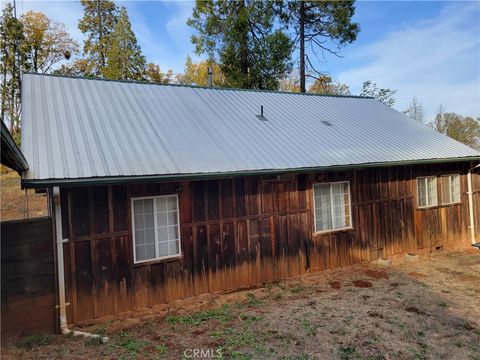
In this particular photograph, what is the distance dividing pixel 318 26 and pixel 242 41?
514 cm

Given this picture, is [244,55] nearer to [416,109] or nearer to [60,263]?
[60,263]

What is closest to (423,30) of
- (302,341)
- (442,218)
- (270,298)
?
(442,218)

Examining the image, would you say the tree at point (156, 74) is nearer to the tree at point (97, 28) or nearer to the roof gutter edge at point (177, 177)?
the tree at point (97, 28)

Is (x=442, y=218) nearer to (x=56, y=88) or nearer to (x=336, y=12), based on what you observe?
(x=56, y=88)

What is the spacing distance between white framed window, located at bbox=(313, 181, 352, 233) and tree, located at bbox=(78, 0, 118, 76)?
2146 centimetres

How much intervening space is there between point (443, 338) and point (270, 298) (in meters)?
3.08

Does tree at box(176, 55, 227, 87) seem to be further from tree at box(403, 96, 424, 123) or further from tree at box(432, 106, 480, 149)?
tree at box(403, 96, 424, 123)

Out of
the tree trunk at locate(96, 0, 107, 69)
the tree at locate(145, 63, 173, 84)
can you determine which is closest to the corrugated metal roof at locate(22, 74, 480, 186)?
the tree at locate(145, 63, 173, 84)

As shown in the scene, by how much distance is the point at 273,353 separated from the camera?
4680 millimetres

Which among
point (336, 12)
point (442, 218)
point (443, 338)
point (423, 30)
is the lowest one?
point (443, 338)

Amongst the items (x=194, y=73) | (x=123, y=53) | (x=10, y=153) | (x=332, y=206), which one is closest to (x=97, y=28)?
(x=123, y=53)

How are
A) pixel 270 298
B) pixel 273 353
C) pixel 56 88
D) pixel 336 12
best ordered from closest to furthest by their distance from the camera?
1. pixel 273 353
2. pixel 270 298
3. pixel 56 88
4. pixel 336 12

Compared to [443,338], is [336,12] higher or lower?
higher

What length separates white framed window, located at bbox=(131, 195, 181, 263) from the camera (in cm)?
636
